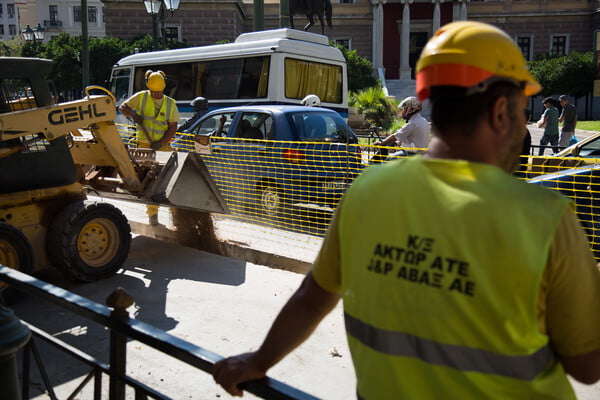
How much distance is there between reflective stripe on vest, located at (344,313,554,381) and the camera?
1.18 metres

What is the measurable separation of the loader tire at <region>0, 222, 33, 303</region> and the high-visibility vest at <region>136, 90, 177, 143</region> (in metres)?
2.85

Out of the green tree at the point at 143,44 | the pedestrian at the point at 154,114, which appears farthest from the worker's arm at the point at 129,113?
the green tree at the point at 143,44

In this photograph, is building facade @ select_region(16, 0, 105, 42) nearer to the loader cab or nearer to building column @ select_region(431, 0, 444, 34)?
building column @ select_region(431, 0, 444, 34)

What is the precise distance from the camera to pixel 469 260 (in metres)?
1.18

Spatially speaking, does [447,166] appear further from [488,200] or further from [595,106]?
[595,106]

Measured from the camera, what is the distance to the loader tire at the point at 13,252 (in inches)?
201

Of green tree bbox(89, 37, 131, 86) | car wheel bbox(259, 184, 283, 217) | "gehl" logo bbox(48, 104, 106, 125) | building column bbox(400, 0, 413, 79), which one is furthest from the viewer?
building column bbox(400, 0, 413, 79)

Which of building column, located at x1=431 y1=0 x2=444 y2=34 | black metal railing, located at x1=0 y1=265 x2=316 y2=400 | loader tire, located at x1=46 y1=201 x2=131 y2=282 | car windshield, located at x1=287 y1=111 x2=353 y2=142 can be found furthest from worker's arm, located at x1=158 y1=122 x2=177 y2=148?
building column, located at x1=431 y1=0 x2=444 y2=34

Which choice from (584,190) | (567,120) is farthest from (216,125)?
(567,120)

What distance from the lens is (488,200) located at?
46.2 inches

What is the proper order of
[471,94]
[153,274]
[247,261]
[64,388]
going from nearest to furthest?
[471,94]
[64,388]
[153,274]
[247,261]

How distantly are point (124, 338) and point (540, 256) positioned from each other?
1.48 meters

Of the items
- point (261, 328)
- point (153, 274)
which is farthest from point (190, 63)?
point (261, 328)

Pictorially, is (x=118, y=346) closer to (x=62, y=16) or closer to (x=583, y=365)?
(x=583, y=365)
